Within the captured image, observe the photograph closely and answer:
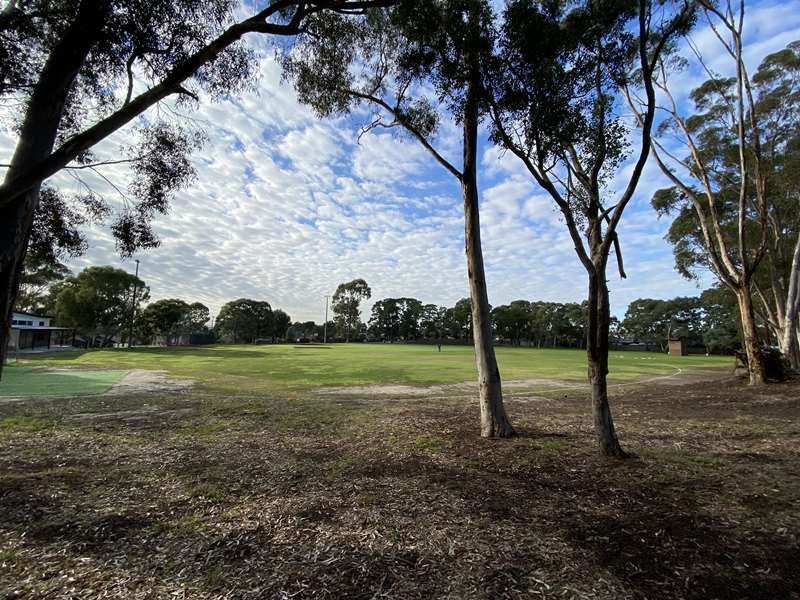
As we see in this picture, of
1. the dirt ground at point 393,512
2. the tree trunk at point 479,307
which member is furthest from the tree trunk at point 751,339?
the tree trunk at point 479,307

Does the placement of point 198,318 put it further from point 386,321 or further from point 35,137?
point 35,137

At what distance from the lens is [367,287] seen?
104 m

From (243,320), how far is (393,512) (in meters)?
88.4

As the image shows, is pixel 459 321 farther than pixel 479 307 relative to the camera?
Yes

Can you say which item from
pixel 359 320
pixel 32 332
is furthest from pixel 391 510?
pixel 359 320

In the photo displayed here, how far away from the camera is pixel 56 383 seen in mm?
15758

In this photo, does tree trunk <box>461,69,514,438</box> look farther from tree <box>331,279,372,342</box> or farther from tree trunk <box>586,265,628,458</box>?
tree <box>331,279,372,342</box>

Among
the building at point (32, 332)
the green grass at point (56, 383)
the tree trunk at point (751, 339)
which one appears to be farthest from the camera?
the building at point (32, 332)

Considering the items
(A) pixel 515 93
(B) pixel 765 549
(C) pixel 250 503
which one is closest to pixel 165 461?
(C) pixel 250 503

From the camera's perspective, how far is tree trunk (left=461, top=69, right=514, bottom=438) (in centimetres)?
742

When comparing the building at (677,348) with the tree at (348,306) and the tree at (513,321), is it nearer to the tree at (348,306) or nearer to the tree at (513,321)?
the tree at (513,321)

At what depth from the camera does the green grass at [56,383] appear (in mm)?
13273

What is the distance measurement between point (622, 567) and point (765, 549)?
1.36m

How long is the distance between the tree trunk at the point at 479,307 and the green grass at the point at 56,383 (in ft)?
42.4
